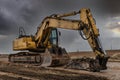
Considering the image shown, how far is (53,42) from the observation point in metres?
22.9

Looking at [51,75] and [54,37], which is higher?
[54,37]

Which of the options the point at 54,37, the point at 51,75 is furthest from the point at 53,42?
the point at 51,75

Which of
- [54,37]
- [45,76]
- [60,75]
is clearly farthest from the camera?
[54,37]

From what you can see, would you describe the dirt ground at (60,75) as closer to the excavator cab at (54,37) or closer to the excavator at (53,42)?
the excavator at (53,42)

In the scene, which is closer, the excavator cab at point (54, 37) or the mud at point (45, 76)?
the mud at point (45, 76)

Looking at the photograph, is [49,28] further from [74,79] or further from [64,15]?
[74,79]

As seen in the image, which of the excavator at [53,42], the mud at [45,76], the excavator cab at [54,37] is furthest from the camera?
the excavator cab at [54,37]

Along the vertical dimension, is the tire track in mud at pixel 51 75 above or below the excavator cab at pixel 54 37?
below

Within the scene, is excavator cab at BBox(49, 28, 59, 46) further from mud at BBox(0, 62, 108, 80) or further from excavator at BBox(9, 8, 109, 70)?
mud at BBox(0, 62, 108, 80)

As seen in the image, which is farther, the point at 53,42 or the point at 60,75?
the point at 53,42

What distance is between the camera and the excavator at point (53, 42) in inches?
643

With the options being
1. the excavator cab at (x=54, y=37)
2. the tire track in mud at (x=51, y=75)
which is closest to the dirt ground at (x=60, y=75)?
the tire track in mud at (x=51, y=75)

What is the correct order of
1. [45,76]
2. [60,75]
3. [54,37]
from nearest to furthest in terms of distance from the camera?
[45,76] → [60,75] → [54,37]

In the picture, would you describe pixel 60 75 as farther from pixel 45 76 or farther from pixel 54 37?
pixel 54 37
